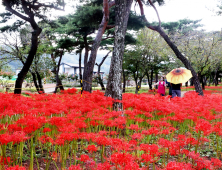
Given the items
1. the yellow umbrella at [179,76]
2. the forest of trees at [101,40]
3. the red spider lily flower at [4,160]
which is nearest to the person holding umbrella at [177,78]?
the yellow umbrella at [179,76]

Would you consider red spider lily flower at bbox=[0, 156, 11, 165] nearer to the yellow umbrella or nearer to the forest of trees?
the forest of trees

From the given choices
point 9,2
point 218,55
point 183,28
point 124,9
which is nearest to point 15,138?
point 124,9

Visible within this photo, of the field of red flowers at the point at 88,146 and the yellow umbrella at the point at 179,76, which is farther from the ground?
the yellow umbrella at the point at 179,76

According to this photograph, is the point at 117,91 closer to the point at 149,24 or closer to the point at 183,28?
the point at 149,24

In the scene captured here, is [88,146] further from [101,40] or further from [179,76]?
[101,40]

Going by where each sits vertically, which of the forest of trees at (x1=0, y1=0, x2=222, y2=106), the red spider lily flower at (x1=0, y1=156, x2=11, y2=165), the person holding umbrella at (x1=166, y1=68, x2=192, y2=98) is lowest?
the red spider lily flower at (x1=0, y1=156, x2=11, y2=165)

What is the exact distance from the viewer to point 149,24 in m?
11.3

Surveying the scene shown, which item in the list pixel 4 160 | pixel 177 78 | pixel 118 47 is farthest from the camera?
pixel 177 78

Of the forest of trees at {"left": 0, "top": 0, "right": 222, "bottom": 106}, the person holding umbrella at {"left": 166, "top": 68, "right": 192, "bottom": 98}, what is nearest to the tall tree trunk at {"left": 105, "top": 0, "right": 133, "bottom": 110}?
the forest of trees at {"left": 0, "top": 0, "right": 222, "bottom": 106}

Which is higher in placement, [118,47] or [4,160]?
[118,47]

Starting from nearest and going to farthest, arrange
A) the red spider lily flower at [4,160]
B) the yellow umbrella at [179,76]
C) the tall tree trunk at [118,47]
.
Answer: the red spider lily flower at [4,160] < the tall tree trunk at [118,47] < the yellow umbrella at [179,76]

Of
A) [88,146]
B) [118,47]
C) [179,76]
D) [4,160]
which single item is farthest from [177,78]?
[4,160]

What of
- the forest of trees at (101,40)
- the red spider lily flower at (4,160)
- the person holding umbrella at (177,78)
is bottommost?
the red spider lily flower at (4,160)

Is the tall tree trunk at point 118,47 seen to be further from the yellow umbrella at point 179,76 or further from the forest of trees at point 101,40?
the yellow umbrella at point 179,76
